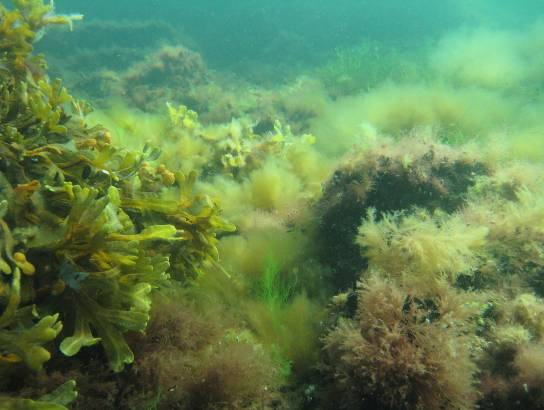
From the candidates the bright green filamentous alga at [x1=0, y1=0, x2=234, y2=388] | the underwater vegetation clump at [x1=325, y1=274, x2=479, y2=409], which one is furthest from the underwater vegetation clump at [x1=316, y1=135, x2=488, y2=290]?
the bright green filamentous alga at [x1=0, y1=0, x2=234, y2=388]

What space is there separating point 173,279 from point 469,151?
3183mm

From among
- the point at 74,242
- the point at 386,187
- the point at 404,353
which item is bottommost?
the point at 404,353

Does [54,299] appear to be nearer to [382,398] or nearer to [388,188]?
[382,398]

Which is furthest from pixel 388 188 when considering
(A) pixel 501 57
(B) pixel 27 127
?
(A) pixel 501 57

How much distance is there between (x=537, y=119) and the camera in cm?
663

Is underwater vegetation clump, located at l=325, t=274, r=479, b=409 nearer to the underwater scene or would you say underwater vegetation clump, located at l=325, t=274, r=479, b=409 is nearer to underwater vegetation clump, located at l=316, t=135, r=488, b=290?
the underwater scene

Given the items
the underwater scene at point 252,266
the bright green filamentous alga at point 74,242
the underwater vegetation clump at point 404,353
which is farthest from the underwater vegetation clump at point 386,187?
the bright green filamentous alga at point 74,242

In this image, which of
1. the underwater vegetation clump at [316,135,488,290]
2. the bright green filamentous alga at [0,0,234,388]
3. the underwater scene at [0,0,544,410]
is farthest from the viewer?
the underwater vegetation clump at [316,135,488,290]

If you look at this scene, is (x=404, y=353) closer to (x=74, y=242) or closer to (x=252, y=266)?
(x=252, y=266)

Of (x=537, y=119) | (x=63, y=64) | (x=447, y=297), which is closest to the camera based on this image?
(x=447, y=297)

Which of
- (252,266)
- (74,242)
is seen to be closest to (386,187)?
(252,266)

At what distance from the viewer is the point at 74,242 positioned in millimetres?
1875

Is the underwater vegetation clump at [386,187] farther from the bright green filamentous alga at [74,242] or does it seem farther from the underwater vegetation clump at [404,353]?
the bright green filamentous alga at [74,242]

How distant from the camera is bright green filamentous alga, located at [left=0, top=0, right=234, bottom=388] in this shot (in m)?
1.68
